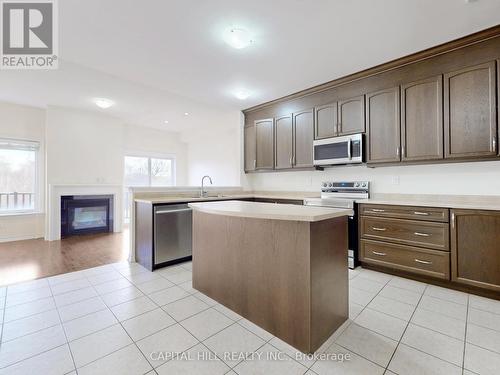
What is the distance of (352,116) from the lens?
3430 millimetres

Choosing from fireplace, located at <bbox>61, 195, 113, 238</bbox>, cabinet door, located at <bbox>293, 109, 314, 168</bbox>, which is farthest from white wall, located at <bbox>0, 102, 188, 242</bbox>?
cabinet door, located at <bbox>293, 109, 314, 168</bbox>

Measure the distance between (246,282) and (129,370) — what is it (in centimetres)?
93

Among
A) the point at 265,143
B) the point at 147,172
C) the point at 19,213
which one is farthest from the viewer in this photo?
the point at 147,172

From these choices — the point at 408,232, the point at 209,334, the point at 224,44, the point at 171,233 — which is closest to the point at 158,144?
the point at 171,233

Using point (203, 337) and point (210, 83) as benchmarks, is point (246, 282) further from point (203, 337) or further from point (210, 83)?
point (210, 83)

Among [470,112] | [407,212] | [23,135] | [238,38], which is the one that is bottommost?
[407,212]

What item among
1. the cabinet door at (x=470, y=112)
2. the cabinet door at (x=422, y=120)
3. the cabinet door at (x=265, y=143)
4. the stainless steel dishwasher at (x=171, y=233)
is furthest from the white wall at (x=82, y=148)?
the cabinet door at (x=470, y=112)

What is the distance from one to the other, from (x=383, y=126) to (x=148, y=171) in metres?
6.15

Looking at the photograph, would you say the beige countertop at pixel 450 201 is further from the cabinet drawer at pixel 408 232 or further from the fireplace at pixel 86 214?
the fireplace at pixel 86 214

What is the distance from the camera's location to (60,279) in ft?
9.34

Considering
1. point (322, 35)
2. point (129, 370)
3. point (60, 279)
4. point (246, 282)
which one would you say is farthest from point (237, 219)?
point (60, 279)

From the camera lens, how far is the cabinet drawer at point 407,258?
2.55 metres

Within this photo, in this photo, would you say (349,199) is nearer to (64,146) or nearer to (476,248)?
(476,248)

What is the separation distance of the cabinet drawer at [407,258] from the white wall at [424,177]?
838 millimetres
